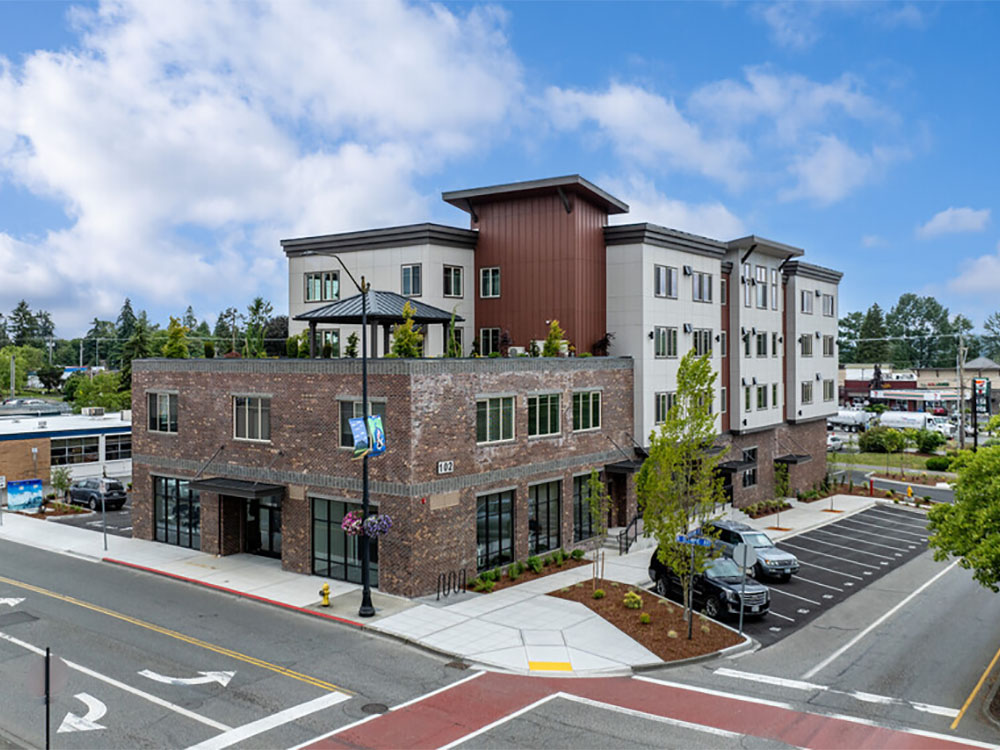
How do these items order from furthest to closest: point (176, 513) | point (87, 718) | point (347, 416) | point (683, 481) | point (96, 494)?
point (96, 494), point (176, 513), point (347, 416), point (683, 481), point (87, 718)

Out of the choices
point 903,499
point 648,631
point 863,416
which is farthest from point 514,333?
point 863,416

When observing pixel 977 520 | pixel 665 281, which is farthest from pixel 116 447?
pixel 977 520

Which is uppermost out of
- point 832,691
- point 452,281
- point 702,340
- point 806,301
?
point 806,301

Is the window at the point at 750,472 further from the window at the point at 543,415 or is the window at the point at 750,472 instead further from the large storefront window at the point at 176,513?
the large storefront window at the point at 176,513

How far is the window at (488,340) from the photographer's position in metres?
37.0

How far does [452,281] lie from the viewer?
36469 mm

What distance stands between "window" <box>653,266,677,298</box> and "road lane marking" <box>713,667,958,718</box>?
66.0ft

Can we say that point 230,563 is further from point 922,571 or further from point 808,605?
point 922,571

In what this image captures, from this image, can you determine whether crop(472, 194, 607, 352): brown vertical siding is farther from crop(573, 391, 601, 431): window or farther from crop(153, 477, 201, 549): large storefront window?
crop(153, 477, 201, 549): large storefront window

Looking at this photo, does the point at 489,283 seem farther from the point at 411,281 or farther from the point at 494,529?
the point at 494,529

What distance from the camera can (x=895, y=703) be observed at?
16672 mm

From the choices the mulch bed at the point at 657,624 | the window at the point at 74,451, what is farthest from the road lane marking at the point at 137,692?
the window at the point at 74,451

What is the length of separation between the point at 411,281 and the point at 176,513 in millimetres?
13958

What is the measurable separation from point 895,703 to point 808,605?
27.2ft
